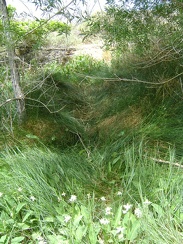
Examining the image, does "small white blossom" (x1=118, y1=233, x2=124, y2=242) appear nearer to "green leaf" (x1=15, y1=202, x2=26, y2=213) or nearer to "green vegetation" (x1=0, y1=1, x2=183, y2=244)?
"green vegetation" (x1=0, y1=1, x2=183, y2=244)

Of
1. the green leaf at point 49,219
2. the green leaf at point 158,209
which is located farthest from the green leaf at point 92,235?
the green leaf at point 158,209

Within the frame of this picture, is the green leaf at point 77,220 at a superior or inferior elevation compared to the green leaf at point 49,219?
superior

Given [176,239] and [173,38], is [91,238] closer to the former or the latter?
[176,239]

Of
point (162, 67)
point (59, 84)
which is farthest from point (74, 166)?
point (59, 84)

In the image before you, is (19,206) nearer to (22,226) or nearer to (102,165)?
(22,226)

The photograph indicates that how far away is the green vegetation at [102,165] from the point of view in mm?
1436

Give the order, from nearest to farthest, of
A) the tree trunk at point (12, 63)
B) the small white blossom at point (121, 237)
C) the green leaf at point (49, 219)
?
1. the small white blossom at point (121, 237)
2. the green leaf at point (49, 219)
3. the tree trunk at point (12, 63)

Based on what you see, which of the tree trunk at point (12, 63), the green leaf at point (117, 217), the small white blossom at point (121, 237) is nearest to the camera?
the small white blossom at point (121, 237)

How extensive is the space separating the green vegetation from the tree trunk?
0.30 feet

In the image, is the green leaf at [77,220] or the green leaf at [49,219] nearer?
the green leaf at [77,220]

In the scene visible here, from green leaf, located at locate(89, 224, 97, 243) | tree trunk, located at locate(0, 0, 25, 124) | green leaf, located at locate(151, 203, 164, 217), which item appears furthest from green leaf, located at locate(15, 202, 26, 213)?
tree trunk, located at locate(0, 0, 25, 124)

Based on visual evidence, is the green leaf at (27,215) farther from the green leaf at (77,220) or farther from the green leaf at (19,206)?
the green leaf at (77,220)

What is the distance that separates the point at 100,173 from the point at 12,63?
1.61 meters

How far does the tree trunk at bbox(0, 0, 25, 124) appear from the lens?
2.51m
